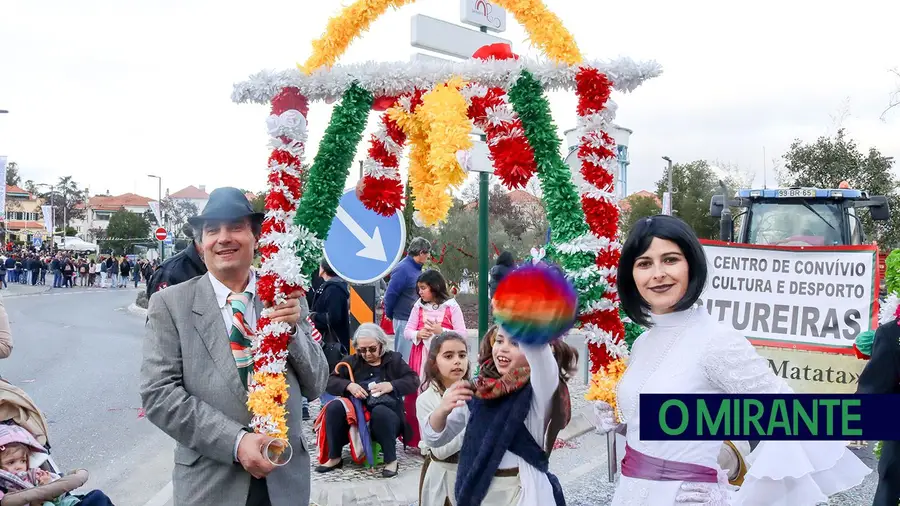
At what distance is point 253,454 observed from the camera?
2637 millimetres

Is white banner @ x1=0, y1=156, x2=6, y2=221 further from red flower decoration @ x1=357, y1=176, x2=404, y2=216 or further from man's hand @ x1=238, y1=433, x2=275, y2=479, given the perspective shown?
man's hand @ x1=238, y1=433, x2=275, y2=479

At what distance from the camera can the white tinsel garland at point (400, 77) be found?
3.08 m

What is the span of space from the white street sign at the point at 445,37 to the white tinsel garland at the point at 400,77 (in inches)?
59.9

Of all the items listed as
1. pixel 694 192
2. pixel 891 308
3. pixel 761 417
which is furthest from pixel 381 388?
pixel 694 192

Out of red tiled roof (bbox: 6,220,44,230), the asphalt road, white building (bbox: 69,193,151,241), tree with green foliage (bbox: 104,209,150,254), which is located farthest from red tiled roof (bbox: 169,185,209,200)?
the asphalt road

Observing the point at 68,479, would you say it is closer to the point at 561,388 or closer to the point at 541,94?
the point at 561,388

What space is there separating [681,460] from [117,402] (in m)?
8.59

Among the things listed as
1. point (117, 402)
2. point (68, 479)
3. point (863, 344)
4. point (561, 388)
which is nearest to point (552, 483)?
point (561, 388)

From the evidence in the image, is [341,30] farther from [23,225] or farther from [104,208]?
Result: [104,208]

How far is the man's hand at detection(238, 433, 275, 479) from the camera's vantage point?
2.64 meters

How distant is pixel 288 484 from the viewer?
9.24 feet

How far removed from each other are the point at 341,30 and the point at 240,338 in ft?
4.49

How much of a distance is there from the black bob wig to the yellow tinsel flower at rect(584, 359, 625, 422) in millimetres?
364

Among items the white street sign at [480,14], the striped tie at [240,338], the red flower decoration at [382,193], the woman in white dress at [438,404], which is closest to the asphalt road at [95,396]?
the woman in white dress at [438,404]
